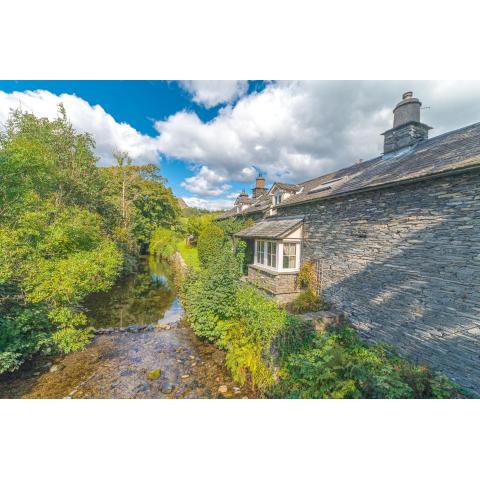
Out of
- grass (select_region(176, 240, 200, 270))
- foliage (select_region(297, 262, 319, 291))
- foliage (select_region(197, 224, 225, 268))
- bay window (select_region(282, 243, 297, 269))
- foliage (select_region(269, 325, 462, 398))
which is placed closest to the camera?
foliage (select_region(269, 325, 462, 398))

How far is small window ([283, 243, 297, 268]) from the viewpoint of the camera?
381 inches

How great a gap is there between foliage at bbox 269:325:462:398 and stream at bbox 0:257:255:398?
1278mm

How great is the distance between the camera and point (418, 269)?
5.43 m

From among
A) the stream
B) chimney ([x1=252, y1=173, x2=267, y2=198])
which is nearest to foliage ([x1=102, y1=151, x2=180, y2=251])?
chimney ([x1=252, y1=173, x2=267, y2=198])

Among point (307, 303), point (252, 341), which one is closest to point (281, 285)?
point (307, 303)

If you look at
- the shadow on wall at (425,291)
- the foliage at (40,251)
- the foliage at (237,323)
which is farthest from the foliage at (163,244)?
the shadow on wall at (425,291)

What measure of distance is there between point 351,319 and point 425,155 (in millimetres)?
5855

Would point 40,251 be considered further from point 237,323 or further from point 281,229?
point 281,229

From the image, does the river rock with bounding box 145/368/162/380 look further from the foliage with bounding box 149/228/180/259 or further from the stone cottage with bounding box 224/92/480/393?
the foliage with bounding box 149/228/180/259

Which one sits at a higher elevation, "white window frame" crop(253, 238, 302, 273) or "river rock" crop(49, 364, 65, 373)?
"white window frame" crop(253, 238, 302, 273)

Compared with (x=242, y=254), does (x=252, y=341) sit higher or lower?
lower

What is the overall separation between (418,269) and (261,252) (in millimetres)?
6445

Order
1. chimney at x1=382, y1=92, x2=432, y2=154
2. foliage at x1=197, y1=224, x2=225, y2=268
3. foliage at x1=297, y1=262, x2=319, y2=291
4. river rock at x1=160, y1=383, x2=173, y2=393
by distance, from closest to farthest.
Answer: river rock at x1=160, y1=383, x2=173, y2=393 < chimney at x1=382, y1=92, x2=432, y2=154 < foliage at x1=297, y1=262, x2=319, y2=291 < foliage at x1=197, y1=224, x2=225, y2=268

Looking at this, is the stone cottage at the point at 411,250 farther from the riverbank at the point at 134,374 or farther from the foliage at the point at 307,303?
the riverbank at the point at 134,374
